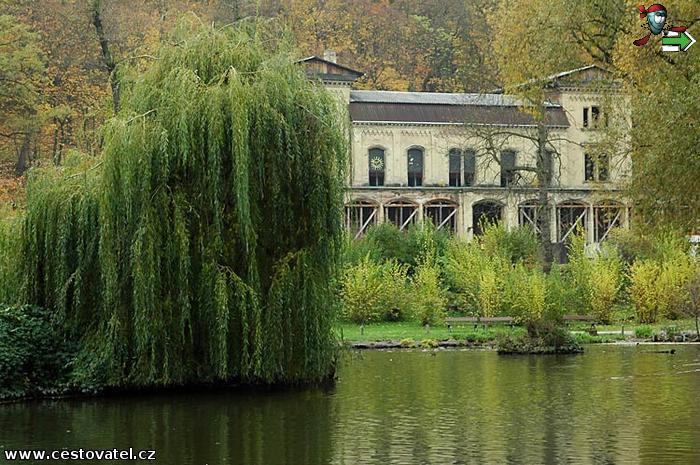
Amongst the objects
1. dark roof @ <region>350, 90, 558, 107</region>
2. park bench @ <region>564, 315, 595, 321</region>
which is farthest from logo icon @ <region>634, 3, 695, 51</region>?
dark roof @ <region>350, 90, 558, 107</region>

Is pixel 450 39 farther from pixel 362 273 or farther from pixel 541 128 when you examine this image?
Answer: pixel 362 273

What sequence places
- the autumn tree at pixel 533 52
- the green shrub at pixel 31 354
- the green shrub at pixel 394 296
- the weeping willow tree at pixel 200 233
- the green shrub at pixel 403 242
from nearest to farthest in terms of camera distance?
the green shrub at pixel 31 354, the weeping willow tree at pixel 200 233, the autumn tree at pixel 533 52, the green shrub at pixel 394 296, the green shrub at pixel 403 242

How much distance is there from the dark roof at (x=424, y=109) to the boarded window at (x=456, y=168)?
2.17 meters

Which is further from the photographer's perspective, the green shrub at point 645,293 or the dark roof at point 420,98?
the dark roof at point 420,98

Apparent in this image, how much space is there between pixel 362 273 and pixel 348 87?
71.7ft

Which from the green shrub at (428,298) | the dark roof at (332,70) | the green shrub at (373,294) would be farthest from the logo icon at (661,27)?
the dark roof at (332,70)

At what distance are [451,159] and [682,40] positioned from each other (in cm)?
3649

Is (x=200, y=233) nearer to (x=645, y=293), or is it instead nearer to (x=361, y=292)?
(x=361, y=292)

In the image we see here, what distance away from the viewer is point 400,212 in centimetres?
5866

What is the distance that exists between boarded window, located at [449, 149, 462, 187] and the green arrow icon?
36011 mm

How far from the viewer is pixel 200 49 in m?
23.4

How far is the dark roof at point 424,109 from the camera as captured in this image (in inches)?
2292

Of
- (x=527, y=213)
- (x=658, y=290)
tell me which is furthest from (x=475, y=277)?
(x=527, y=213)

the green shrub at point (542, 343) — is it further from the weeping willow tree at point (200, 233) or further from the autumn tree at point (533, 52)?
the weeping willow tree at point (200, 233)
